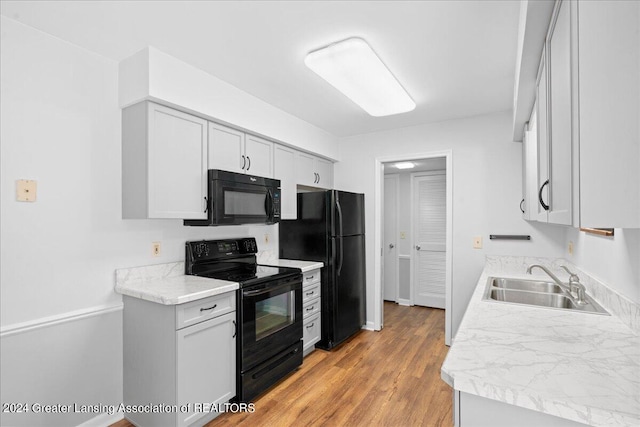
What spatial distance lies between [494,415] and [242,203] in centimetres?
218

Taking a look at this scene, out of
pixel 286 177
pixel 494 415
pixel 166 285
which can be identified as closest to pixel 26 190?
pixel 166 285

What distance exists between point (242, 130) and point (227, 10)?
1.17 meters

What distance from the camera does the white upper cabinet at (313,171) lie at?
11.9ft

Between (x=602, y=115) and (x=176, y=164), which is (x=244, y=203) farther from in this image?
(x=602, y=115)

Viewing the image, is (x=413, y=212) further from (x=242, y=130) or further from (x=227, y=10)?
(x=227, y=10)

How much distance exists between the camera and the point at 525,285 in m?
2.63

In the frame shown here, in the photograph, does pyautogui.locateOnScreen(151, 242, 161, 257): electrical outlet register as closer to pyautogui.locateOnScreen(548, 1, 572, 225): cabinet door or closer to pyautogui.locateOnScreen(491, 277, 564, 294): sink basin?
pyautogui.locateOnScreen(548, 1, 572, 225): cabinet door

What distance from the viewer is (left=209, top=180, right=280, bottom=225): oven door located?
98.7 inches

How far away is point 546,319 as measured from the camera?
5.27 feet

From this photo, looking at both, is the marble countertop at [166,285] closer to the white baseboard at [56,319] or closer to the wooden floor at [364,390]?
the white baseboard at [56,319]

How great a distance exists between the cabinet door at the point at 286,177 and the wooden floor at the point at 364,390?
146 centimetres

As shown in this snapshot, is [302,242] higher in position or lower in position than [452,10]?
lower

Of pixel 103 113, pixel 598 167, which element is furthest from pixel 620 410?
pixel 103 113

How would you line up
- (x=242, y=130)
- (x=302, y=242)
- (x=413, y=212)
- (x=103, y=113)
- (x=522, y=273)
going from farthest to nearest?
(x=413, y=212)
(x=302, y=242)
(x=522, y=273)
(x=242, y=130)
(x=103, y=113)
